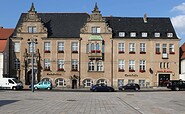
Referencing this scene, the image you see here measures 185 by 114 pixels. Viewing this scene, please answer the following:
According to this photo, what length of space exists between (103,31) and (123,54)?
20.5 feet

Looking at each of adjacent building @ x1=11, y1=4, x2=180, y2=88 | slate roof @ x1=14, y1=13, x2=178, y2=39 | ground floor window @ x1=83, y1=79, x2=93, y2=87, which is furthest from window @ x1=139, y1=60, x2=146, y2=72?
ground floor window @ x1=83, y1=79, x2=93, y2=87

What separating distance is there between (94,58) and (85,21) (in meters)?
8.92

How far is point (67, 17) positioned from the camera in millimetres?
79438

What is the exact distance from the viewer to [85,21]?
255 feet

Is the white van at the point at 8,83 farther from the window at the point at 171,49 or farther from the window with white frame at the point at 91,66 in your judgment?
the window at the point at 171,49

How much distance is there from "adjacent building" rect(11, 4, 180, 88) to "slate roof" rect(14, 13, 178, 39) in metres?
0.55

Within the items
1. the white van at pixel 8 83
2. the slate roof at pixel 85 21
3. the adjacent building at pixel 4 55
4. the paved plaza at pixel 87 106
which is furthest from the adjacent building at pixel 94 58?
the paved plaza at pixel 87 106

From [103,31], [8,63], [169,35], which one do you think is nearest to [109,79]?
[103,31]

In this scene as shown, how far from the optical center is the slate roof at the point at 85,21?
7562 centimetres

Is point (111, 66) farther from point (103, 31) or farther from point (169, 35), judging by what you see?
point (169, 35)

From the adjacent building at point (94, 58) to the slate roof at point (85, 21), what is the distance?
1.81 ft

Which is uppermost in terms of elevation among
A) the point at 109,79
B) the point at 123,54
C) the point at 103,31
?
the point at 103,31

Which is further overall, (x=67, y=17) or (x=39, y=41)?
(x=67, y=17)

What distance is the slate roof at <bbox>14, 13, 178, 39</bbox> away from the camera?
248ft
